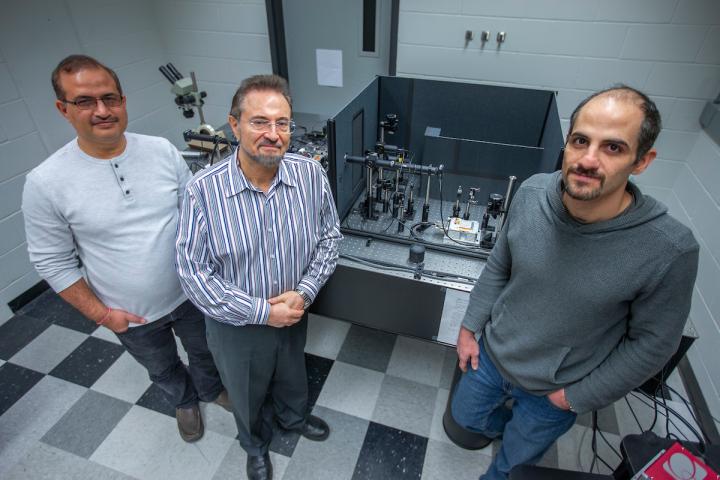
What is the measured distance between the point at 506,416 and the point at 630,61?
2.07 metres

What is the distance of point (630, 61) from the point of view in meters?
2.21

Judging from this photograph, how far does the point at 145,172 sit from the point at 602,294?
139 centimetres

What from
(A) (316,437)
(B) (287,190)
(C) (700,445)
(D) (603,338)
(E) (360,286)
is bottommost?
(A) (316,437)

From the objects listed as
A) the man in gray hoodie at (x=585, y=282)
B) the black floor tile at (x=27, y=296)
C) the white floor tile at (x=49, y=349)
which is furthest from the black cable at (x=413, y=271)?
the black floor tile at (x=27, y=296)

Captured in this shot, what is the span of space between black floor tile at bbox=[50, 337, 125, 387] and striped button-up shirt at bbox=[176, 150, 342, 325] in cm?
128

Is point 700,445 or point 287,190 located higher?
point 287,190

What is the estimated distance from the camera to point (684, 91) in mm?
2215

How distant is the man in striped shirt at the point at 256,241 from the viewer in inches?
Result: 43.8

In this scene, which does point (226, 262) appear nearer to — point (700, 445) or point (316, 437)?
point (316, 437)

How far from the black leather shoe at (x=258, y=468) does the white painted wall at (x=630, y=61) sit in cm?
206

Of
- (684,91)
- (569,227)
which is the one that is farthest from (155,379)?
(684,91)

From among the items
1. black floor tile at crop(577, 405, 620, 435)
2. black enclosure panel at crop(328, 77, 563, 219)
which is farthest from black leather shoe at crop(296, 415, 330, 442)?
black floor tile at crop(577, 405, 620, 435)

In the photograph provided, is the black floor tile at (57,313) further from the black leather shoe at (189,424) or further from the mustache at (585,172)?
the mustache at (585,172)

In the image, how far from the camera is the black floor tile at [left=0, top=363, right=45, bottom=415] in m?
1.89
